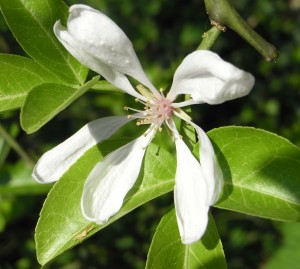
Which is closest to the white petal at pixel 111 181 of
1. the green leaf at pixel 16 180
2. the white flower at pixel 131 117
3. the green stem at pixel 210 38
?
the white flower at pixel 131 117

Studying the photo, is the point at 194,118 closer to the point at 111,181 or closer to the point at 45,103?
the point at 111,181

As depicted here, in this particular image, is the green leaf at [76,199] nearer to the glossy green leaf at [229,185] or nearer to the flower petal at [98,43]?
the glossy green leaf at [229,185]

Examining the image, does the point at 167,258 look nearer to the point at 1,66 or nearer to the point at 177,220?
the point at 177,220

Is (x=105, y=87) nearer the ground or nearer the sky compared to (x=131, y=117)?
nearer the sky

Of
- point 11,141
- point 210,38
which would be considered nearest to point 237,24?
point 210,38

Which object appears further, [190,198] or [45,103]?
[190,198]

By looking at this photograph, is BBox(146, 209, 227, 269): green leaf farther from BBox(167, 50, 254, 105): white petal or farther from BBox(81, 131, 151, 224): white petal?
BBox(167, 50, 254, 105): white petal
